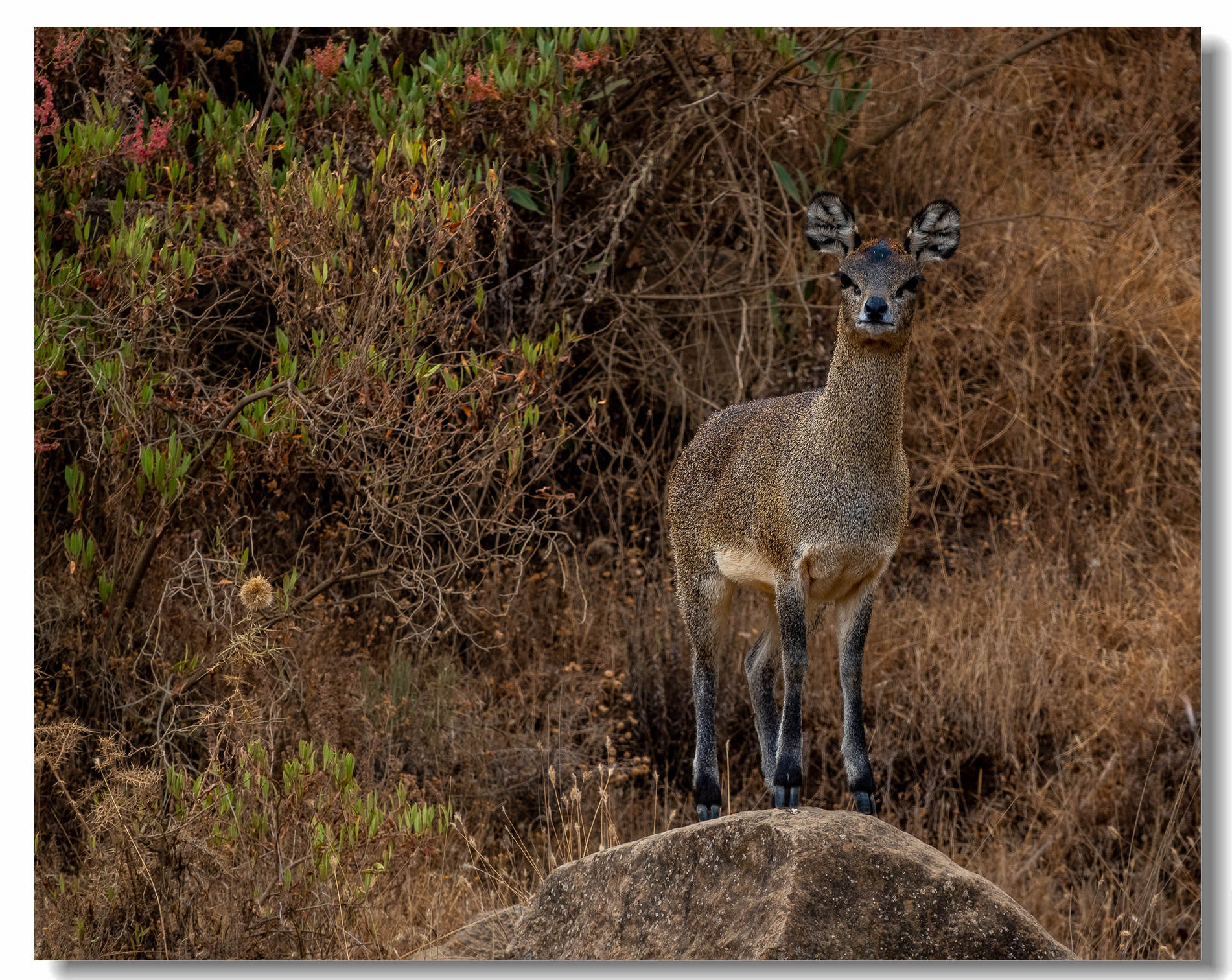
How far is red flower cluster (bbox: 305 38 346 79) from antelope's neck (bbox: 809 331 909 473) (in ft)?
9.22

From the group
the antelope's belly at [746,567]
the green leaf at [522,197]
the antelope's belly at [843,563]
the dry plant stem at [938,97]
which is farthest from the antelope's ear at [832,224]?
the dry plant stem at [938,97]

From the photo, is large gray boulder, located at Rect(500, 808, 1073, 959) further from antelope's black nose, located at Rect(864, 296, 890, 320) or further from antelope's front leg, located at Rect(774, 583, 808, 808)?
antelope's black nose, located at Rect(864, 296, 890, 320)

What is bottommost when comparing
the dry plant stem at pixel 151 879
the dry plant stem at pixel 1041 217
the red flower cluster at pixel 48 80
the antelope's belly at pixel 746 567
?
the dry plant stem at pixel 151 879

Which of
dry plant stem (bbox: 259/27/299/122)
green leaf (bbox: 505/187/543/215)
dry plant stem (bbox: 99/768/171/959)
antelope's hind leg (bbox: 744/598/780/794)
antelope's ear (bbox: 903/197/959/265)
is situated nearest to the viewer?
antelope's ear (bbox: 903/197/959/265)

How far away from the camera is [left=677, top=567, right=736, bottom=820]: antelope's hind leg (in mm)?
5121

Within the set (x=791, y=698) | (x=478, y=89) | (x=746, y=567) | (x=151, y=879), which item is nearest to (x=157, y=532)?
(x=151, y=879)

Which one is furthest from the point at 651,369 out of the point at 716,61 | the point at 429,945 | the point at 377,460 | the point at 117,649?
the point at 429,945

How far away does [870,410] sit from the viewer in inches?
183

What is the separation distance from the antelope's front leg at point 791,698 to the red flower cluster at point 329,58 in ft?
10.2

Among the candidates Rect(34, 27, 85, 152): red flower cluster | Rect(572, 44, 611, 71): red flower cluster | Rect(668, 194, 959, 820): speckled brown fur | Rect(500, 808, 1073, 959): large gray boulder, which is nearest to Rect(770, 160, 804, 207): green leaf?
Rect(572, 44, 611, 71): red flower cluster

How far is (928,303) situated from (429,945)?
4.41m

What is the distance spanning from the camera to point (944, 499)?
7977 millimetres

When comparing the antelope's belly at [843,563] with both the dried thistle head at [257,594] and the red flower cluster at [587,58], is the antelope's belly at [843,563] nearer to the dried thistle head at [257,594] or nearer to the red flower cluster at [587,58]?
the dried thistle head at [257,594]

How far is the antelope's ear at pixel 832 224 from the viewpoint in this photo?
4.63 meters
